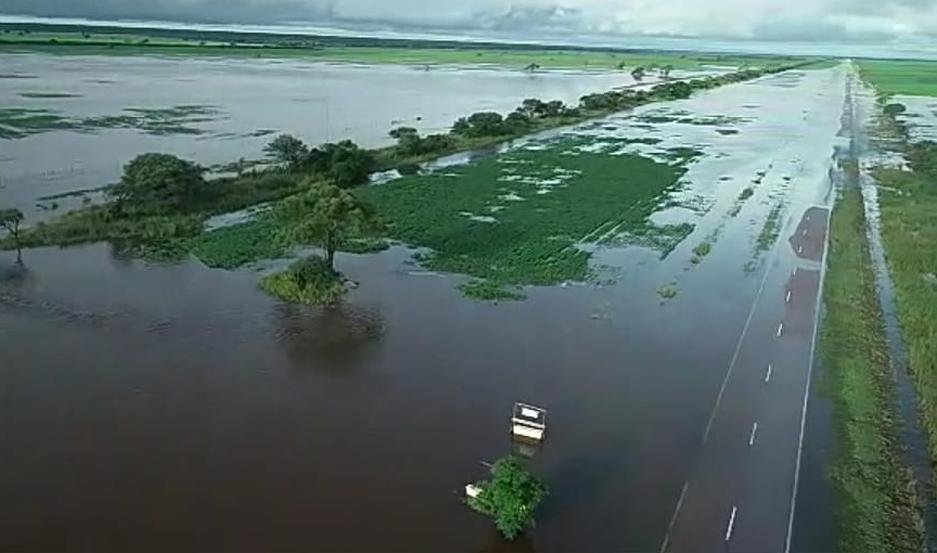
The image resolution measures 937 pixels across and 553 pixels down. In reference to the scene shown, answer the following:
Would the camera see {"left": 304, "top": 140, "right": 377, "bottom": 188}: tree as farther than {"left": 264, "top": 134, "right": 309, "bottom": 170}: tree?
No

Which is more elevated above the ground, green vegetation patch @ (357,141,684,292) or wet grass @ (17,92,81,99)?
wet grass @ (17,92,81,99)

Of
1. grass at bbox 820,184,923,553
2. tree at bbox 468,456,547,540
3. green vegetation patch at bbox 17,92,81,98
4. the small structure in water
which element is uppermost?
green vegetation patch at bbox 17,92,81,98

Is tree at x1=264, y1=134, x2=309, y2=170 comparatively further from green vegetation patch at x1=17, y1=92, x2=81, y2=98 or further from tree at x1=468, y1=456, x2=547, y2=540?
green vegetation patch at x1=17, y1=92, x2=81, y2=98

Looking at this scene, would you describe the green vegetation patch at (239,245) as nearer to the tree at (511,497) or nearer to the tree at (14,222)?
the tree at (14,222)

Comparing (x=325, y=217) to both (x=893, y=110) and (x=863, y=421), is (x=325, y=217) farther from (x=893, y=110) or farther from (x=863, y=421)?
(x=893, y=110)

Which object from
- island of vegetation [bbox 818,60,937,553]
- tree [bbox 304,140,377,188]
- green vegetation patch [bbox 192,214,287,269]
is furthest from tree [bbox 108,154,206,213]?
island of vegetation [bbox 818,60,937,553]

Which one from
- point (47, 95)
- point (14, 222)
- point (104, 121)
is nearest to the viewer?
point (14, 222)

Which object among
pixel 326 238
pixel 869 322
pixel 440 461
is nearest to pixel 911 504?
pixel 440 461

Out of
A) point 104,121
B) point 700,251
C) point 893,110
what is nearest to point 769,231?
point 700,251
